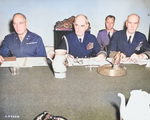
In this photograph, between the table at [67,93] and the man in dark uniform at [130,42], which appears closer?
the table at [67,93]

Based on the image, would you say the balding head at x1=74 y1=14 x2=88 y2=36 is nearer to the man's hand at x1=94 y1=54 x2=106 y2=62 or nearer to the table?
the man's hand at x1=94 y1=54 x2=106 y2=62

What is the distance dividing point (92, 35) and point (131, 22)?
372 millimetres

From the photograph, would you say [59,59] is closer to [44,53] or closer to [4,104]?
[4,104]

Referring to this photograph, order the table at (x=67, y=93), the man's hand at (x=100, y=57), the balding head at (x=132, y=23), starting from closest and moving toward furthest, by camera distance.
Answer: the table at (x=67, y=93), the man's hand at (x=100, y=57), the balding head at (x=132, y=23)

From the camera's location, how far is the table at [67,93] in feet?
1.87

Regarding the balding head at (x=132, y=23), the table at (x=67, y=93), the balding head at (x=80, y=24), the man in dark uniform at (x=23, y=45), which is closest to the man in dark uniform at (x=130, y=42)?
the balding head at (x=132, y=23)

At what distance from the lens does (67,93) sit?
691 millimetres

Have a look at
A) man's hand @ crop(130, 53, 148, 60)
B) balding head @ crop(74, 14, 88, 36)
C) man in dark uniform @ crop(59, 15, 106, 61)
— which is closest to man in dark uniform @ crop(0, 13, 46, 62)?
man in dark uniform @ crop(59, 15, 106, 61)

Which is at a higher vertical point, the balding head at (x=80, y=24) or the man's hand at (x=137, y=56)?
the balding head at (x=80, y=24)

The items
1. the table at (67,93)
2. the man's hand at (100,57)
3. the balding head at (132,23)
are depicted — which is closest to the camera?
the table at (67,93)

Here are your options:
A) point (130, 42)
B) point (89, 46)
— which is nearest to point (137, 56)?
point (130, 42)

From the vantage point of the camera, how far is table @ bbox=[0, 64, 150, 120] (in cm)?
57

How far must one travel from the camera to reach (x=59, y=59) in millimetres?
844

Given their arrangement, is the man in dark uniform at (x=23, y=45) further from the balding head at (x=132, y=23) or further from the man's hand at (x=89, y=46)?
the balding head at (x=132, y=23)
